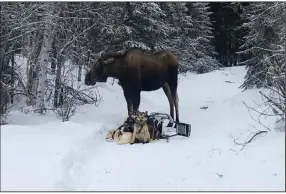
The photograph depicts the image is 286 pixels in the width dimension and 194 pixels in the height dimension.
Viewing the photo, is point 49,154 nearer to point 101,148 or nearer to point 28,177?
point 28,177

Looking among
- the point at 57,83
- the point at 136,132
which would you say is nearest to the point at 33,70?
the point at 57,83

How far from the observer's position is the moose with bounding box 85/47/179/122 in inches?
404

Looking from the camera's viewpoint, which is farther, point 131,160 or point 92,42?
point 92,42

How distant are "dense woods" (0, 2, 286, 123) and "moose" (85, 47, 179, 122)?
43.9 inches

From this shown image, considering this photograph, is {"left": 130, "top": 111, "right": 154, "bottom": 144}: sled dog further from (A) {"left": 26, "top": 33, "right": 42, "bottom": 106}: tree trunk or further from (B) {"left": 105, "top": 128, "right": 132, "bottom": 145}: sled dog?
(A) {"left": 26, "top": 33, "right": 42, "bottom": 106}: tree trunk

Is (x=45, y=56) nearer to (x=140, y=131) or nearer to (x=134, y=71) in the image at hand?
(x=134, y=71)

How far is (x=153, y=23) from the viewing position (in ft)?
63.1

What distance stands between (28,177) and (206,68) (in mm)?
30003

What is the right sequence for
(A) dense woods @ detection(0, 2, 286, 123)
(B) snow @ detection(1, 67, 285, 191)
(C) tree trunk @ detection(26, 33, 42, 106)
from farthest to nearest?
1. (C) tree trunk @ detection(26, 33, 42, 106)
2. (A) dense woods @ detection(0, 2, 286, 123)
3. (B) snow @ detection(1, 67, 285, 191)

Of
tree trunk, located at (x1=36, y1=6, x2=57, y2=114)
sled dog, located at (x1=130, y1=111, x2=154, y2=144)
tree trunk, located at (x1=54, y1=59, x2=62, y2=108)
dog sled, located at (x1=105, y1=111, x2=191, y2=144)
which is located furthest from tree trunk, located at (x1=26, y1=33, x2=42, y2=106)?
sled dog, located at (x1=130, y1=111, x2=154, y2=144)

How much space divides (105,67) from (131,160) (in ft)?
12.9

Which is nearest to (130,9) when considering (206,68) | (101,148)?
(101,148)

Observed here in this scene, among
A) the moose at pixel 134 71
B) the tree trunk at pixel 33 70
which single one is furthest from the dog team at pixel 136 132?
the tree trunk at pixel 33 70

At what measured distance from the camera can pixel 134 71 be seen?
33.6 feet
